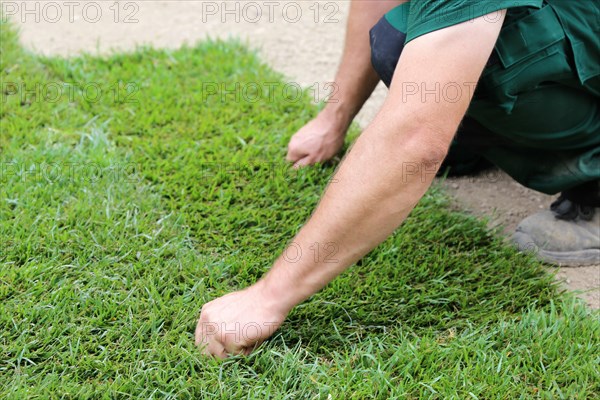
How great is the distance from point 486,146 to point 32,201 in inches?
57.3

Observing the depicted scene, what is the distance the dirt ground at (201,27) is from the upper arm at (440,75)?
4.28ft

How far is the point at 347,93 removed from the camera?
2580 mm

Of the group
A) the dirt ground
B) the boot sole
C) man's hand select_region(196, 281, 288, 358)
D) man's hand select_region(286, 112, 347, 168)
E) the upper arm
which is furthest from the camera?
the dirt ground

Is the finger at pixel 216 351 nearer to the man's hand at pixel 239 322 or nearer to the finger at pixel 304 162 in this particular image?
the man's hand at pixel 239 322

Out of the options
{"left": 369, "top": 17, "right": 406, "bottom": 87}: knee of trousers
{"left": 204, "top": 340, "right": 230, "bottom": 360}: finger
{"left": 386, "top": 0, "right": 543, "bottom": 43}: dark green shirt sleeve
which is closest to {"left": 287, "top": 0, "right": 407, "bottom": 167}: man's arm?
{"left": 369, "top": 17, "right": 406, "bottom": 87}: knee of trousers

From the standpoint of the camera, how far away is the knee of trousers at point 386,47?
2.04m

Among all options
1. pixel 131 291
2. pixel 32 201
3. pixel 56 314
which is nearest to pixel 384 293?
pixel 131 291

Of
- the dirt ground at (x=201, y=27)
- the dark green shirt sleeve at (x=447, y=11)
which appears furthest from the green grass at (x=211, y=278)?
the dark green shirt sleeve at (x=447, y=11)

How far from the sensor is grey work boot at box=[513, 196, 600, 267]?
2.38 metres

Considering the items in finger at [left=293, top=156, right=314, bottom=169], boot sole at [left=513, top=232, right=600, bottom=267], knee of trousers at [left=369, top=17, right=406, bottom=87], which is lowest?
boot sole at [left=513, top=232, right=600, bottom=267]

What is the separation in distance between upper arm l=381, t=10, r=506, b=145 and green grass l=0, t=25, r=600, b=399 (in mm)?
609

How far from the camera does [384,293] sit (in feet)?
7.09

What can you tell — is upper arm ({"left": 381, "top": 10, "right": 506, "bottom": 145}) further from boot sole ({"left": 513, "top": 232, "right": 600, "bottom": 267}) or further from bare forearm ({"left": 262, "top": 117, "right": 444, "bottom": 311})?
boot sole ({"left": 513, "top": 232, "right": 600, "bottom": 267})

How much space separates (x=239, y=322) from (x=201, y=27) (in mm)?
2120
